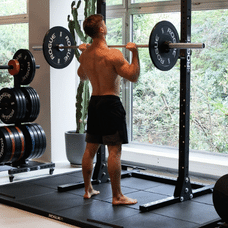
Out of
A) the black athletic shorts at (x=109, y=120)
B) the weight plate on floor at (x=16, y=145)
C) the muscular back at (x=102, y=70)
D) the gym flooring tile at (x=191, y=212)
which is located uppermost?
the muscular back at (x=102, y=70)

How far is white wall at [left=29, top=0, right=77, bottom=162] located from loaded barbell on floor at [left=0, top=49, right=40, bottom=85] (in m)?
0.78

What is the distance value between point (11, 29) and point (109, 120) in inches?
164

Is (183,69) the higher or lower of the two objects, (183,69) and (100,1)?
the lower

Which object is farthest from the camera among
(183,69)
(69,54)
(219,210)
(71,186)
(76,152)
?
(76,152)

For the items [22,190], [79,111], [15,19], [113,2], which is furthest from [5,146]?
[15,19]

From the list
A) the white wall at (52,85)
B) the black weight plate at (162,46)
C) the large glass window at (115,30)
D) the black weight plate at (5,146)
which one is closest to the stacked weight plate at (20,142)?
the black weight plate at (5,146)

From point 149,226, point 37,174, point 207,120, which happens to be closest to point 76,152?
point 37,174

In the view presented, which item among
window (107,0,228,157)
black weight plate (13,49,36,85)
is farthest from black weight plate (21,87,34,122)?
window (107,0,228,157)

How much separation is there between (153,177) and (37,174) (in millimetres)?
1432

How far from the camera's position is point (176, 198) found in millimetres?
3955

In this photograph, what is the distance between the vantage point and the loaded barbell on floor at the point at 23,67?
5.04 meters

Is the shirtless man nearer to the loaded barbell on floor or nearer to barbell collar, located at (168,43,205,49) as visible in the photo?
barbell collar, located at (168,43,205,49)

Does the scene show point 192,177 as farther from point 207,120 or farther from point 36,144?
point 36,144

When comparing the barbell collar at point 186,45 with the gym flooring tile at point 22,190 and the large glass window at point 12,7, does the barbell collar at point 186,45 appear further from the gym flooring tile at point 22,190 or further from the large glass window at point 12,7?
the large glass window at point 12,7
